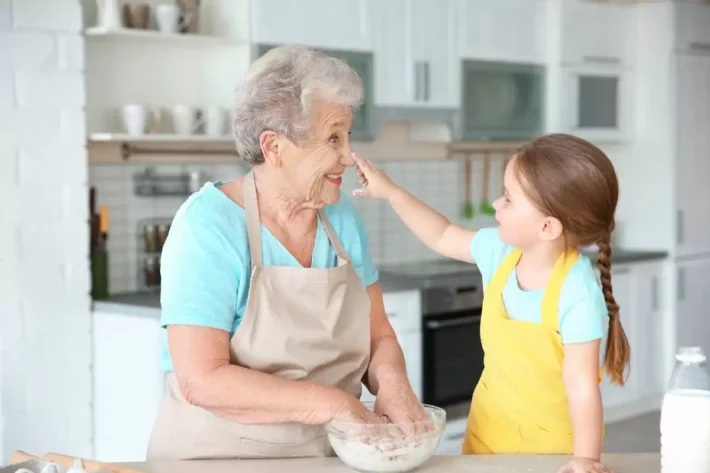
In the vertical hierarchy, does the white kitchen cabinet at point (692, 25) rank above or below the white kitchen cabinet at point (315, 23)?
above

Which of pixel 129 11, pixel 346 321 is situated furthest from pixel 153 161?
pixel 346 321

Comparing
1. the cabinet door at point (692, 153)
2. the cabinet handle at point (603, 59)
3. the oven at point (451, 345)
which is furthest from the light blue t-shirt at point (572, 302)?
the cabinet door at point (692, 153)

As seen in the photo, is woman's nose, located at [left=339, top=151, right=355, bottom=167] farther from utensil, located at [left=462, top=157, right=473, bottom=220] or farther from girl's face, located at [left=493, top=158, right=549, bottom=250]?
utensil, located at [left=462, top=157, right=473, bottom=220]

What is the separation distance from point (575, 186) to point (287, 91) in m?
0.54

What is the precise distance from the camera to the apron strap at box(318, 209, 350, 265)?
195 cm

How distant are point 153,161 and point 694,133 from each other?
119 inches

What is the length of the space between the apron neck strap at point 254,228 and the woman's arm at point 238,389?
172 millimetres

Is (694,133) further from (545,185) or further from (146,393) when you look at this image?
(545,185)

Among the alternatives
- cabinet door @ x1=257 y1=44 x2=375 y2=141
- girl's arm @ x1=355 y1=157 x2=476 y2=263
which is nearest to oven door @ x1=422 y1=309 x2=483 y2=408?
cabinet door @ x1=257 y1=44 x2=375 y2=141

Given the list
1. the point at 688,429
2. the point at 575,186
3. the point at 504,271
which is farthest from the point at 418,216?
the point at 688,429

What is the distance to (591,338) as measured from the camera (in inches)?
69.1

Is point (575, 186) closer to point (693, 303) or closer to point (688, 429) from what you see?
point (688, 429)

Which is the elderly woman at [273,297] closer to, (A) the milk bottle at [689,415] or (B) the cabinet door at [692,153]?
(A) the milk bottle at [689,415]

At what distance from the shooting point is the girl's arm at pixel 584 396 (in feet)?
5.49
